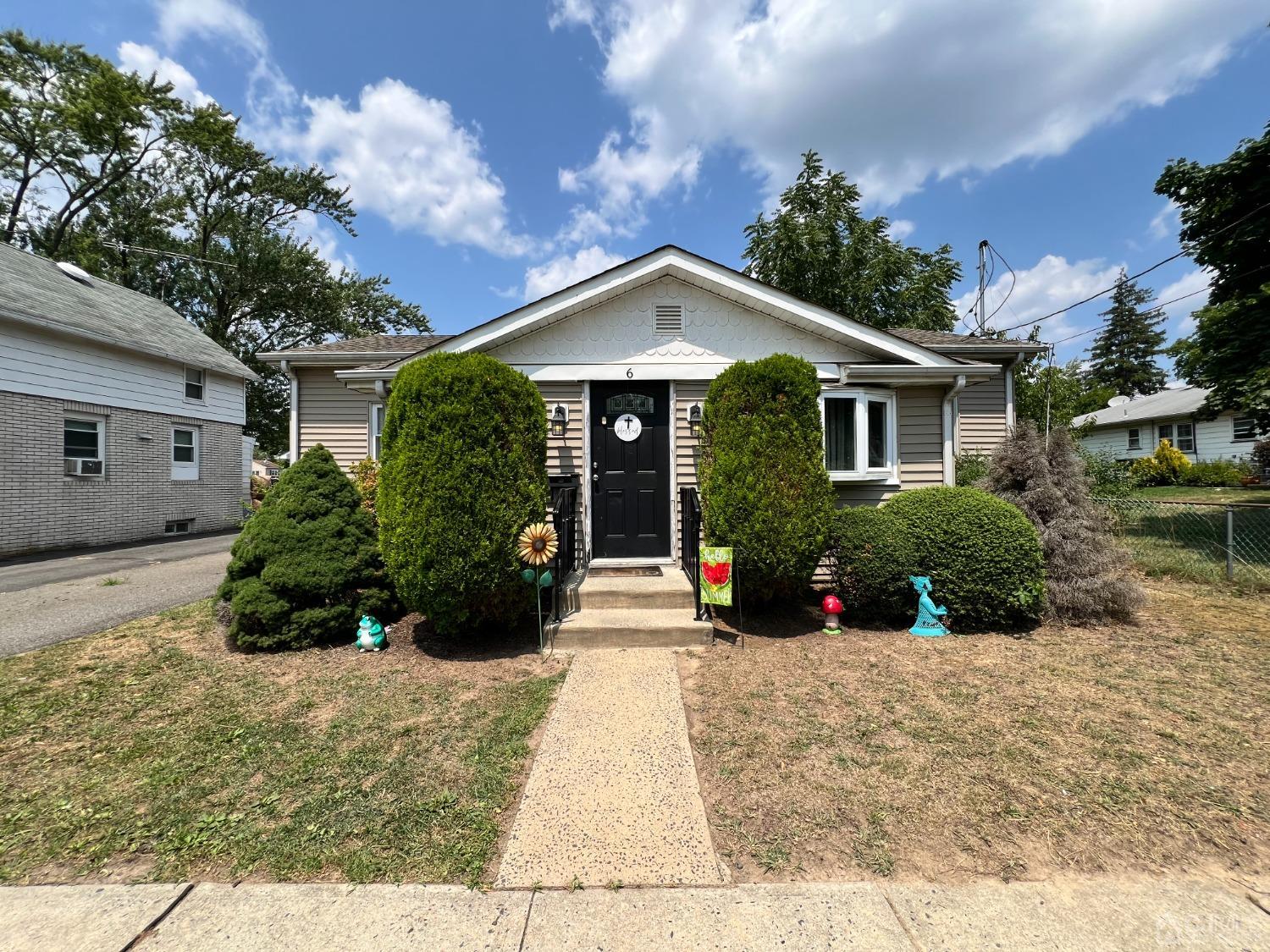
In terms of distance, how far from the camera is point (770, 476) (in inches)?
187

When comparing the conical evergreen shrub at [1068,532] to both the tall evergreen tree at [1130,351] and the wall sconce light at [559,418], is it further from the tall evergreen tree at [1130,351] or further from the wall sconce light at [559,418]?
the tall evergreen tree at [1130,351]

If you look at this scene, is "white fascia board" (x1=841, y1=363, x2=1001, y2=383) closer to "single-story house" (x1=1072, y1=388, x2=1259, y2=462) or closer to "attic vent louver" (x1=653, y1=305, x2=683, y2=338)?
"attic vent louver" (x1=653, y1=305, x2=683, y2=338)

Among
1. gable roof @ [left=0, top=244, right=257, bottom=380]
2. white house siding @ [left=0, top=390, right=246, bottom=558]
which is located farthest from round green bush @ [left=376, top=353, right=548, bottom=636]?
gable roof @ [left=0, top=244, right=257, bottom=380]

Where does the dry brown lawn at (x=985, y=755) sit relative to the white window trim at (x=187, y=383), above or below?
below

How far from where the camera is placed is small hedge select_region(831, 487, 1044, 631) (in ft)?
16.0

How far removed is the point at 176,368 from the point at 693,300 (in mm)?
14128

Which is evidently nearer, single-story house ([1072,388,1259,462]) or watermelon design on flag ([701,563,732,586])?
watermelon design on flag ([701,563,732,586])

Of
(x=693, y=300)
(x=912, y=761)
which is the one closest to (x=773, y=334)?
(x=693, y=300)

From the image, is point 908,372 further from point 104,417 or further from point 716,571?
point 104,417

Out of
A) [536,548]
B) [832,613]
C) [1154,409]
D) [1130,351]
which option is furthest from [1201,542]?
[1130,351]

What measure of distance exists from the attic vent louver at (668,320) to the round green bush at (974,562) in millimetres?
3491

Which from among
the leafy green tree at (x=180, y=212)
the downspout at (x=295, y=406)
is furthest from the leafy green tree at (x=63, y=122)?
the downspout at (x=295, y=406)

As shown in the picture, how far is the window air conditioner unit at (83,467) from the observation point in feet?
34.6

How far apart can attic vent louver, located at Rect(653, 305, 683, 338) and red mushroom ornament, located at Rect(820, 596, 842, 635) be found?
3.68m
